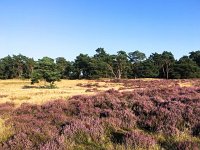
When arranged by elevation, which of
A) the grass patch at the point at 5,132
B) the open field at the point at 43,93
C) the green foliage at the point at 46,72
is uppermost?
the green foliage at the point at 46,72

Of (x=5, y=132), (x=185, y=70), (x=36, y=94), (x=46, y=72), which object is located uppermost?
(x=185, y=70)

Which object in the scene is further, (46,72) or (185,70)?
(185,70)

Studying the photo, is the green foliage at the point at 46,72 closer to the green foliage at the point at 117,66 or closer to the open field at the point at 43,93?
the open field at the point at 43,93

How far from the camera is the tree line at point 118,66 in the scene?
106 meters

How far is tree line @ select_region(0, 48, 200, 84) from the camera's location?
10556 centimetres

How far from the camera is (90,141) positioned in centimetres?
813

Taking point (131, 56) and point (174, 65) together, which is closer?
point (174, 65)

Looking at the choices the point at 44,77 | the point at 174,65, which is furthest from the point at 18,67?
the point at 44,77

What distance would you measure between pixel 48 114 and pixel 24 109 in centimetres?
264

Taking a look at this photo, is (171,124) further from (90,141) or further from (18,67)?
(18,67)

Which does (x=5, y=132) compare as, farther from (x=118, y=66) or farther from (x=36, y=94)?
(x=118, y=66)

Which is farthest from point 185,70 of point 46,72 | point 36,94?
point 36,94

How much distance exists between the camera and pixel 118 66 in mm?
113375

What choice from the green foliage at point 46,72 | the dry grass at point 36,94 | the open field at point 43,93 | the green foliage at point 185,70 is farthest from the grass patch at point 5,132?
the green foliage at point 185,70
